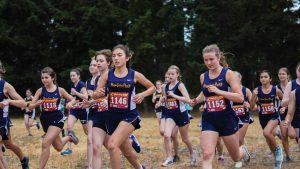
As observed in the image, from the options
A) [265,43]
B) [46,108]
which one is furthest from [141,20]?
[46,108]

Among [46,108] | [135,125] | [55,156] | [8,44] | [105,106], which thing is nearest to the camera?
[135,125]

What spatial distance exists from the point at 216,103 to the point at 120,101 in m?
1.37

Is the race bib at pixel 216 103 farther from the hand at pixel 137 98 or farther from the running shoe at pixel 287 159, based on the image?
the running shoe at pixel 287 159

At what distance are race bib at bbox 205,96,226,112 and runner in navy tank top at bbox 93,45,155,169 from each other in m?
0.98

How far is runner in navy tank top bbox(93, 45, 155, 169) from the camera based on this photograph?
20.5 feet

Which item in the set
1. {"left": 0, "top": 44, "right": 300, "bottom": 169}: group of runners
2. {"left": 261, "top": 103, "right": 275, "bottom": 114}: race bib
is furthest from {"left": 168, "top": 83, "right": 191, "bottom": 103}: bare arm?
{"left": 261, "top": 103, "right": 275, "bottom": 114}: race bib

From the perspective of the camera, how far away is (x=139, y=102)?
6250 mm

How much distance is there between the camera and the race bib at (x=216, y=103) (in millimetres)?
6017

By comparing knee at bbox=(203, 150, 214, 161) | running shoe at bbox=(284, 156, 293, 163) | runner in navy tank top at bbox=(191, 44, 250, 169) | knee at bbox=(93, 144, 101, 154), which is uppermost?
runner in navy tank top at bbox=(191, 44, 250, 169)

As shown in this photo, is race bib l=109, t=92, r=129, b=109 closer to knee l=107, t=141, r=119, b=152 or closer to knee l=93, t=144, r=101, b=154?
knee l=107, t=141, r=119, b=152

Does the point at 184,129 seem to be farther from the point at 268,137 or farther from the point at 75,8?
the point at 75,8

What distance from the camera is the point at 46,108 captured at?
817 cm

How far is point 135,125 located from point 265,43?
84.2 feet

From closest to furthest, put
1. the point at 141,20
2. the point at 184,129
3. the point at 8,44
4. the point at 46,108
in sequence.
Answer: the point at 46,108 → the point at 184,129 → the point at 141,20 → the point at 8,44
